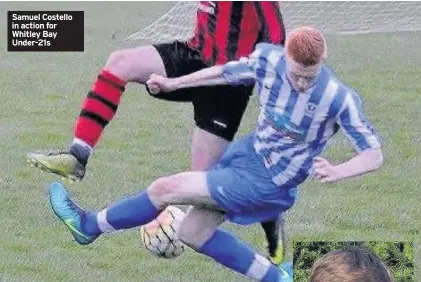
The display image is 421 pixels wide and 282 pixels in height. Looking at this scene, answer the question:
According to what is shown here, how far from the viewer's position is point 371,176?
29.1 feet

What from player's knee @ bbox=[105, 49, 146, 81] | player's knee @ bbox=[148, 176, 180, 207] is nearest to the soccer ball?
player's knee @ bbox=[148, 176, 180, 207]

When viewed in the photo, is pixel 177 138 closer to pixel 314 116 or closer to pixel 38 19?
pixel 38 19

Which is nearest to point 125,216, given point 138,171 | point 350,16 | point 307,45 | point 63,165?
point 63,165

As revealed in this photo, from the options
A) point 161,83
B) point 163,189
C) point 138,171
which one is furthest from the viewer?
point 138,171

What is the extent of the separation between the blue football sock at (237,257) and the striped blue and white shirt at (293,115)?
0.46 m

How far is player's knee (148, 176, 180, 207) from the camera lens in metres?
4.70

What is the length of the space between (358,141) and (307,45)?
0.38 m

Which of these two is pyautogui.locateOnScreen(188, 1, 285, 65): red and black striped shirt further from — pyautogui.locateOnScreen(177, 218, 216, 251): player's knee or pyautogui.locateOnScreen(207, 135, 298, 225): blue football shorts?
pyautogui.locateOnScreen(177, 218, 216, 251): player's knee

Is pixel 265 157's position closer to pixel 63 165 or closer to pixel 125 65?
pixel 125 65

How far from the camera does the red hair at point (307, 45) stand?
4207 mm

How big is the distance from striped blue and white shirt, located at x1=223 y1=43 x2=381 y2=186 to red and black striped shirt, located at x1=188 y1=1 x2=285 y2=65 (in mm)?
60

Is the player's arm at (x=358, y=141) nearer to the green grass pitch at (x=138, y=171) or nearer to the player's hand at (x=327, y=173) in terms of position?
the player's hand at (x=327, y=173)

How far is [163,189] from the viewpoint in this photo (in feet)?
15.5

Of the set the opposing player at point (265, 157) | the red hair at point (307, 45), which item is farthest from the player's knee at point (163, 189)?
the red hair at point (307, 45)
